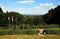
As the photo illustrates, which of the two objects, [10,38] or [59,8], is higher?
[59,8]

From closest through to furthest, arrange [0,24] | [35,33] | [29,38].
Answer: [29,38] < [35,33] < [0,24]

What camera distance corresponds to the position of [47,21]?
58094 mm

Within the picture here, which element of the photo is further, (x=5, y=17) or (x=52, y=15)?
(x=52, y=15)

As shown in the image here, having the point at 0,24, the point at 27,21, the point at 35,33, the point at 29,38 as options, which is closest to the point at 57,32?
the point at 35,33

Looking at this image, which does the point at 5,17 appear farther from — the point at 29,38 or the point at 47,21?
the point at 29,38

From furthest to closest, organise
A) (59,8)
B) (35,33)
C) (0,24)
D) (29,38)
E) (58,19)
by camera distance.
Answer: (59,8) < (58,19) < (0,24) < (35,33) < (29,38)

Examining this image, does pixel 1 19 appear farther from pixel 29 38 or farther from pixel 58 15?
pixel 29 38

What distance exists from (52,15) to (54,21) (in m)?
3.29

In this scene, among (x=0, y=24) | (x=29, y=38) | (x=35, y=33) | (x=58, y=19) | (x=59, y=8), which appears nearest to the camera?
(x=29, y=38)

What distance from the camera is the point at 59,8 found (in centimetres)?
5966

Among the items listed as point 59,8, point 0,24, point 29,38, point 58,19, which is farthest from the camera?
point 59,8

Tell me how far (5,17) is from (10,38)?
29968 millimetres

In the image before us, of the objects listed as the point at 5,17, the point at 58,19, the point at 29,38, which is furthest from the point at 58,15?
the point at 29,38

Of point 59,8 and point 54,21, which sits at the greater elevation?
point 59,8
